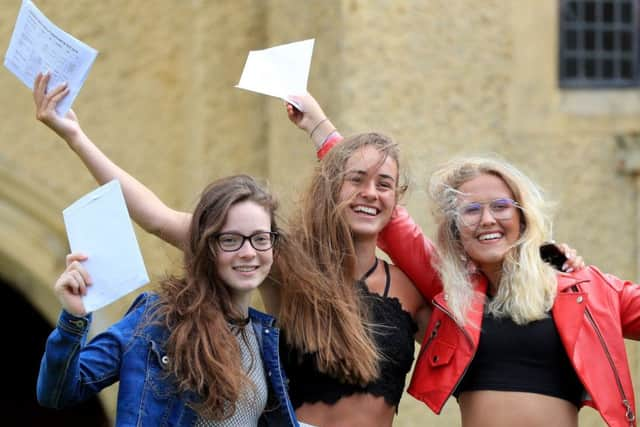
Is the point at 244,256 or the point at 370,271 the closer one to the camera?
the point at 244,256

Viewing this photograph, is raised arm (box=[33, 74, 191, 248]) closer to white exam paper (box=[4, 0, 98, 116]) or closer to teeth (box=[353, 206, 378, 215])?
white exam paper (box=[4, 0, 98, 116])

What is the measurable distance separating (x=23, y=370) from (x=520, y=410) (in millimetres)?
6396

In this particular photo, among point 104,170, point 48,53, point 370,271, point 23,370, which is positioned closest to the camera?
point 48,53

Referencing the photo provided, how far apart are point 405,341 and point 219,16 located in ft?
10.9

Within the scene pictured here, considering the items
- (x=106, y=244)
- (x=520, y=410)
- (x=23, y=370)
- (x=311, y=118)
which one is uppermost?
(x=311, y=118)

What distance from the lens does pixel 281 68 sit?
3.76m

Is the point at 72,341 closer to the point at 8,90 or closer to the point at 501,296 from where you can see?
the point at 501,296

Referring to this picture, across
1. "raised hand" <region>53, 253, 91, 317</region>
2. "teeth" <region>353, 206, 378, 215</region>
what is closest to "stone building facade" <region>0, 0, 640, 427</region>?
"teeth" <region>353, 206, 378, 215</region>

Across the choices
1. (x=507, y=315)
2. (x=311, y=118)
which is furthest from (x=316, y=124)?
(x=507, y=315)

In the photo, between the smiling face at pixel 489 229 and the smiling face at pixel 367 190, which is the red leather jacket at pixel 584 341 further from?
the smiling face at pixel 367 190

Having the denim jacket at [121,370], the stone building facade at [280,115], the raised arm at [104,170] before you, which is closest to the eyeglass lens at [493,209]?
the raised arm at [104,170]

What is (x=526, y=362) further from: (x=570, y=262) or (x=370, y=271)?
(x=370, y=271)

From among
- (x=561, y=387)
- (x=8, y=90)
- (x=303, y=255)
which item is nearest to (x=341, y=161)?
(x=303, y=255)

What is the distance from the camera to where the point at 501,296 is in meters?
3.67
